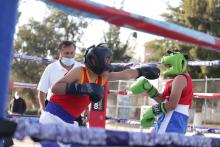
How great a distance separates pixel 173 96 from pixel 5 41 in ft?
6.45

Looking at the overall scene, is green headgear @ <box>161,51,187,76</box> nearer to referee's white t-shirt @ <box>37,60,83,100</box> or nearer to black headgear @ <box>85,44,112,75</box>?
referee's white t-shirt @ <box>37,60,83,100</box>

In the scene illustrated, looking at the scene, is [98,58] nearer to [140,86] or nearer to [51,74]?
[140,86]

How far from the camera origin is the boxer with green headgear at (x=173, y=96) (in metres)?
3.04

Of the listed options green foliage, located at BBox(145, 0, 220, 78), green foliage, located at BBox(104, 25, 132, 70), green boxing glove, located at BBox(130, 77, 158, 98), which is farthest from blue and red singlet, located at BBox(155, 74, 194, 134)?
green foliage, located at BBox(104, 25, 132, 70)

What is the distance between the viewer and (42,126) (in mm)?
1114

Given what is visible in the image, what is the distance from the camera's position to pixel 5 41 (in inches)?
48.4

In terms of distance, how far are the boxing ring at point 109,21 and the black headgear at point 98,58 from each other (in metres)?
→ 0.68

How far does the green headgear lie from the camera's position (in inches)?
125

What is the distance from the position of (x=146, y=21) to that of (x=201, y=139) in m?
0.44

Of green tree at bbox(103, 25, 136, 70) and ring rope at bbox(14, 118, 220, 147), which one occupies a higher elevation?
green tree at bbox(103, 25, 136, 70)

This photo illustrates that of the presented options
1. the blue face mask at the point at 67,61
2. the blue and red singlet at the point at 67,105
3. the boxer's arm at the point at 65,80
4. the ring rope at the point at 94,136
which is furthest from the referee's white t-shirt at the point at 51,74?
the ring rope at the point at 94,136

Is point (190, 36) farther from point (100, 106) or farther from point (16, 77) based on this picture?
point (16, 77)

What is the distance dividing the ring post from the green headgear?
2093 mm

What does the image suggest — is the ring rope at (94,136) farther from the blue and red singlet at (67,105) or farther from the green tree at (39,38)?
the green tree at (39,38)
